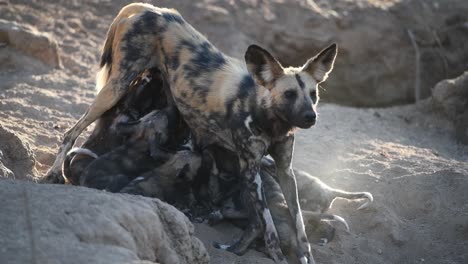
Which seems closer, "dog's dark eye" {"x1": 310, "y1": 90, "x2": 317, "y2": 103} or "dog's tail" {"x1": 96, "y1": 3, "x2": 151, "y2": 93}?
"dog's dark eye" {"x1": 310, "y1": 90, "x2": 317, "y2": 103}

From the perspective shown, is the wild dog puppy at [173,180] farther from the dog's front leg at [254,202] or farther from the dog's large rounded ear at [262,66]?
the dog's large rounded ear at [262,66]

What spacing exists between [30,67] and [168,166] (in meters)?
2.87

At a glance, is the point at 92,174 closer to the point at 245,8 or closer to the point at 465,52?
the point at 245,8

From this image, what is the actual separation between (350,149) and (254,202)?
2.05m

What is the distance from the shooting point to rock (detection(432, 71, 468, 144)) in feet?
25.3

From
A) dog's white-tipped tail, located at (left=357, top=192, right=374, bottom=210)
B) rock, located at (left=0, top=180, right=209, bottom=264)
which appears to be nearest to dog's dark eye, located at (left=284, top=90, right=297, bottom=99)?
dog's white-tipped tail, located at (left=357, top=192, right=374, bottom=210)

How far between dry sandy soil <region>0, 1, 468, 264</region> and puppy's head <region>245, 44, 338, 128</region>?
0.86 meters

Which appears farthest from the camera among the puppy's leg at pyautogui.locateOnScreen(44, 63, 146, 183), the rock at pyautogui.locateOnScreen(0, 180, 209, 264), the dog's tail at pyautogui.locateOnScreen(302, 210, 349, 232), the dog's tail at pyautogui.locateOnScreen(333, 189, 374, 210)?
the puppy's leg at pyautogui.locateOnScreen(44, 63, 146, 183)

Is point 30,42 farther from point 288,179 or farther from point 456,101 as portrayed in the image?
point 456,101

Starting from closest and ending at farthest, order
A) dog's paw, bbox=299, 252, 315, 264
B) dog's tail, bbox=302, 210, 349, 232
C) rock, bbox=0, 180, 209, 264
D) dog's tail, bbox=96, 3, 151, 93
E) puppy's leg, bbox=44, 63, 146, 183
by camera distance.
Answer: rock, bbox=0, 180, 209, 264, dog's paw, bbox=299, 252, 315, 264, dog's tail, bbox=302, 210, 349, 232, puppy's leg, bbox=44, 63, 146, 183, dog's tail, bbox=96, 3, 151, 93

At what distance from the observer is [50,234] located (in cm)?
312

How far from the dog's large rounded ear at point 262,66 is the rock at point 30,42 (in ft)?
10.9

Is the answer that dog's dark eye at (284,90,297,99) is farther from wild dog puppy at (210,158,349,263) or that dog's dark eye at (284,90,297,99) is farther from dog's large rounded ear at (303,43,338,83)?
wild dog puppy at (210,158,349,263)

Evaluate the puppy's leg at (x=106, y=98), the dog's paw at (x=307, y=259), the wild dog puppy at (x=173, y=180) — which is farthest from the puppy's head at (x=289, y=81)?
the puppy's leg at (x=106, y=98)
